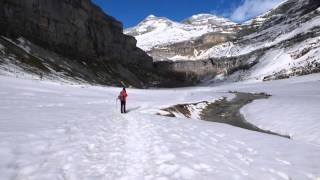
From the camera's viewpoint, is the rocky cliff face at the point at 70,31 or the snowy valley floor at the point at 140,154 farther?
the rocky cliff face at the point at 70,31

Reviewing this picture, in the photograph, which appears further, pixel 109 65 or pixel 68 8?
pixel 109 65

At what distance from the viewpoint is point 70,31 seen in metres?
146

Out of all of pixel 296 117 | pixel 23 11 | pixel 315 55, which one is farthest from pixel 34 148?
pixel 315 55

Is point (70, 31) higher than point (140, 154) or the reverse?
higher

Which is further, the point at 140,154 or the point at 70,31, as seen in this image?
the point at 70,31

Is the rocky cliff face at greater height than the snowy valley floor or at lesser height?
greater

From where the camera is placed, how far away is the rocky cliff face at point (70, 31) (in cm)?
11725

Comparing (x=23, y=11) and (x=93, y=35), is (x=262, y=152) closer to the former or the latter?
(x=23, y=11)

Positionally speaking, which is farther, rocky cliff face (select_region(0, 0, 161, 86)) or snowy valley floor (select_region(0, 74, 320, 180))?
rocky cliff face (select_region(0, 0, 161, 86))

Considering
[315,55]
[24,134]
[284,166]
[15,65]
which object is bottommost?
[284,166]

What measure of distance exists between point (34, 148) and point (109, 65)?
15740cm

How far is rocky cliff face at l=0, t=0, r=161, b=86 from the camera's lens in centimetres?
11725

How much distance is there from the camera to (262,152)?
12734 millimetres

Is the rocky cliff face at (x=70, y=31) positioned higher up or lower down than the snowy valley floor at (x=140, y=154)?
higher up
